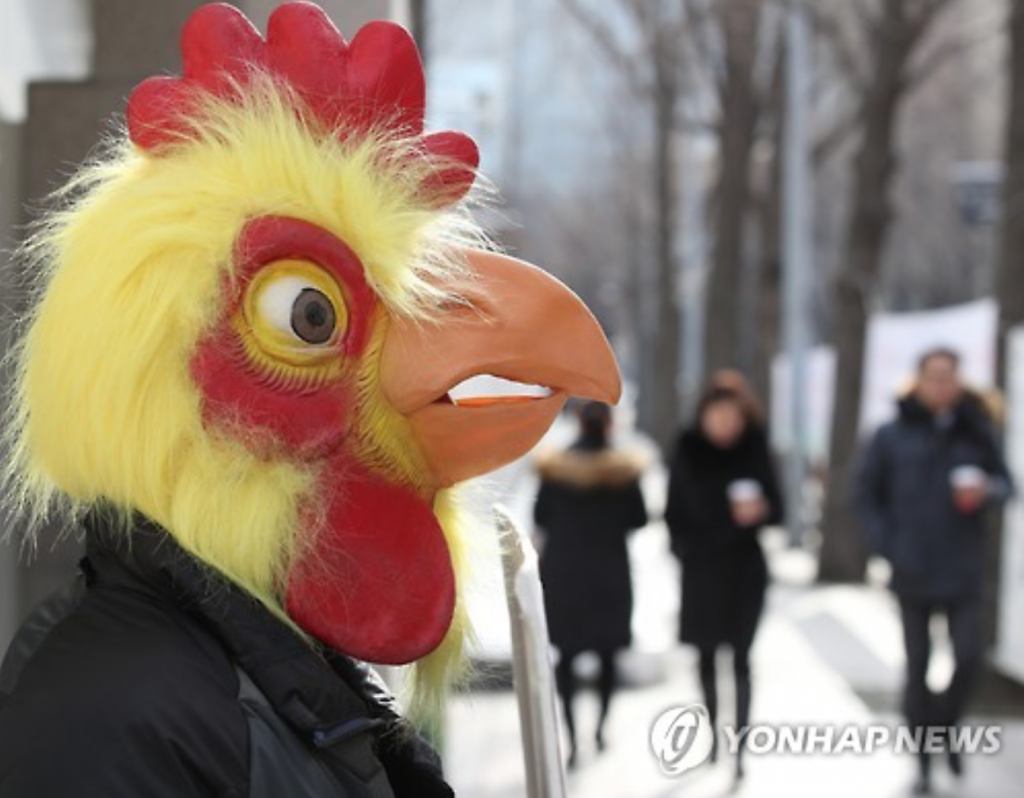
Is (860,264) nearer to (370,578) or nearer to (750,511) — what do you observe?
(750,511)

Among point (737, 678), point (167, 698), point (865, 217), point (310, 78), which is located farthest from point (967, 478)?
point (865, 217)

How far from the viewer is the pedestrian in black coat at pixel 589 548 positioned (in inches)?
333

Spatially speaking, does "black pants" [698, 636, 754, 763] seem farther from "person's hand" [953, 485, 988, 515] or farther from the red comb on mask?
the red comb on mask

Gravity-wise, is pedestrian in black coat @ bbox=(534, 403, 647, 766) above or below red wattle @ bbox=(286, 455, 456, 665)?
below

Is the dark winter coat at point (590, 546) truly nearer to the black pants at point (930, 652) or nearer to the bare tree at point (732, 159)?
the black pants at point (930, 652)

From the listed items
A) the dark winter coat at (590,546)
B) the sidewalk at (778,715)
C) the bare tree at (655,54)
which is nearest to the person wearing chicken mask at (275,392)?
the sidewalk at (778,715)

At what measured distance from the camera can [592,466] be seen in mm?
8516

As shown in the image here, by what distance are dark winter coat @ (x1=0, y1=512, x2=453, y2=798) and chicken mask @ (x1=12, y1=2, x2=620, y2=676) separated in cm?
5

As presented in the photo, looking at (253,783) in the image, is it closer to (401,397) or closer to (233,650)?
(233,650)

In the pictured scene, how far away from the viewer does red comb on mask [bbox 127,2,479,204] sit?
1.89 meters

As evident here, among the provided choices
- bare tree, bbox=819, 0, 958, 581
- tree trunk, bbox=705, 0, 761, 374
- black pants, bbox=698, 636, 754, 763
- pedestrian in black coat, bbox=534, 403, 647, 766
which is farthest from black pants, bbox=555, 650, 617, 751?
tree trunk, bbox=705, 0, 761, 374

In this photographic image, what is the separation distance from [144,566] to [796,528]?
65.9 ft

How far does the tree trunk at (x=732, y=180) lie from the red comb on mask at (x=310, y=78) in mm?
18805

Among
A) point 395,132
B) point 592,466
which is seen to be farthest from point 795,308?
point 395,132
